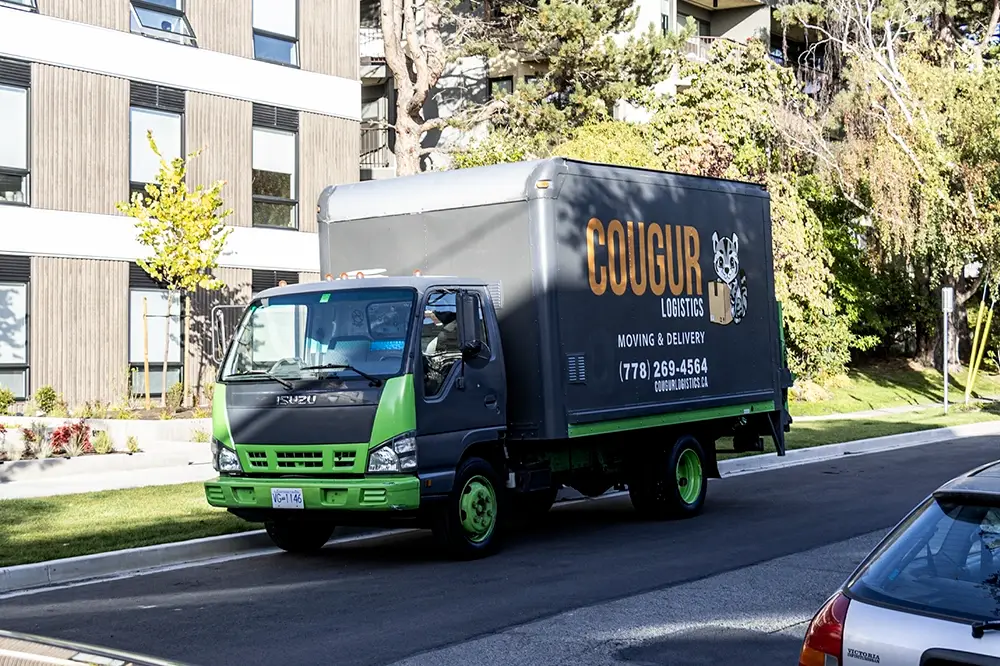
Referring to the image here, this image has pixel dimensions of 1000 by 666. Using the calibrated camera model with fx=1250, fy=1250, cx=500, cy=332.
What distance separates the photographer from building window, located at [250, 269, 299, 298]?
93.2 feet

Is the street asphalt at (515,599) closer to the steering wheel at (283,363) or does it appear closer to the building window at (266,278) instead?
the steering wheel at (283,363)

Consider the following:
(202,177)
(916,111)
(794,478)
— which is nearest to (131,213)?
(202,177)

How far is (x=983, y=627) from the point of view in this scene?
157 inches

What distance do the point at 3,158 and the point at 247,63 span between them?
21.0ft

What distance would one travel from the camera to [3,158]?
23906 mm

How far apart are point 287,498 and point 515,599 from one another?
7.91ft

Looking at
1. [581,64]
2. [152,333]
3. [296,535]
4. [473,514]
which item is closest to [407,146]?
[581,64]

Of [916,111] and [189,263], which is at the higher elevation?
[916,111]

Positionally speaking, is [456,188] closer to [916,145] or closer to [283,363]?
[283,363]

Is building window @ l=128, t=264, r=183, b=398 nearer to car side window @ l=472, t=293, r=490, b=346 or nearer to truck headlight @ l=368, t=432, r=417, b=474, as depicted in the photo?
car side window @ l=472, t=293, r=490, b=346

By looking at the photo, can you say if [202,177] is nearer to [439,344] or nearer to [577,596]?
[439,344]

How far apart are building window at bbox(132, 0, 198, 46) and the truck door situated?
17678 mm

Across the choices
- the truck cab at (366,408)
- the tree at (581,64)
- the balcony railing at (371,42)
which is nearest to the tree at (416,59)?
the tree at (581,64)

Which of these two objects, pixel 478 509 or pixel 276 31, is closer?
pixel 478 509
